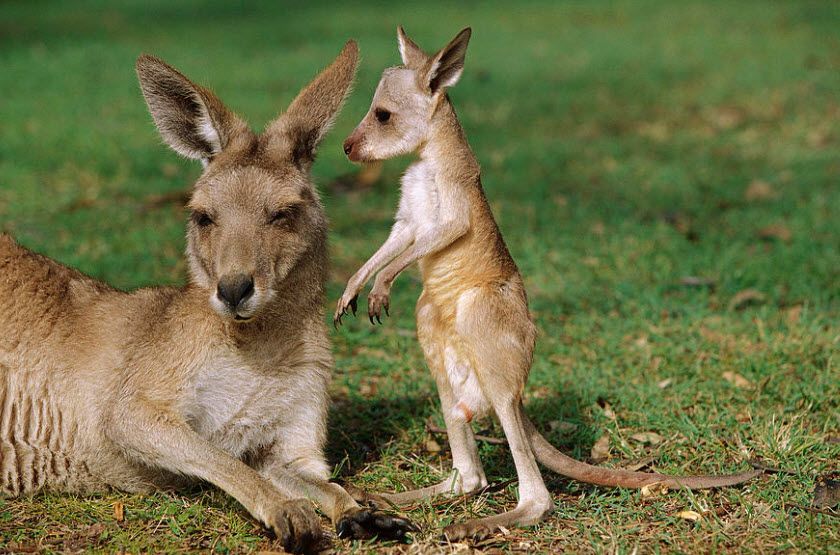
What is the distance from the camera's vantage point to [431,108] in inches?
119

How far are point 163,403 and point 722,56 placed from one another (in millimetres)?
8442

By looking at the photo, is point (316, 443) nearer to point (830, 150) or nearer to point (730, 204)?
point (730, 204)

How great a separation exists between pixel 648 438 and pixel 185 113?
72.0 inches

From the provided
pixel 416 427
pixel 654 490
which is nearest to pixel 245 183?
pixel 416 427

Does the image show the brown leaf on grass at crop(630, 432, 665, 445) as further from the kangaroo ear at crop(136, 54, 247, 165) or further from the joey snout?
the kangaroo ear at crop(136, 54, 247, 165)

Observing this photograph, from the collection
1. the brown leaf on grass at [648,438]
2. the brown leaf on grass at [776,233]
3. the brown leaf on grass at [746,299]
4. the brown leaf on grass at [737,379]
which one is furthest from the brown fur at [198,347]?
the brown leaf on grass at [776,233]

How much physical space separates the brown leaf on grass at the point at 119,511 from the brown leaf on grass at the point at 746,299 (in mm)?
2790

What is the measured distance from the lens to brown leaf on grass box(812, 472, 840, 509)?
9.47 feet

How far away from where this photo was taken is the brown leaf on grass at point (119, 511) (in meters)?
2.89

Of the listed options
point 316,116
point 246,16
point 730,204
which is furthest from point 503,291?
point 246,16

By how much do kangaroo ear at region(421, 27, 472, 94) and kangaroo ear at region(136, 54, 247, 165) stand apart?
0.59 metres

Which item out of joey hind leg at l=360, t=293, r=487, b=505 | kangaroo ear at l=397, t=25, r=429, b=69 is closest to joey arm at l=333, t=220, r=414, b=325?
joey hind leg at l=360, t=293, r=487, b=505

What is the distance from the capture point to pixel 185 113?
315cm

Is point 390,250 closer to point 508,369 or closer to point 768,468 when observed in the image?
point 508,369
